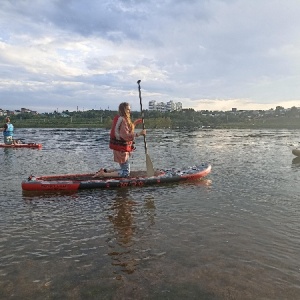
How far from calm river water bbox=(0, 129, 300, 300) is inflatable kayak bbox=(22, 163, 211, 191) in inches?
13.3

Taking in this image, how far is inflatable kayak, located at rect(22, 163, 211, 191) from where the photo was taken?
12.8 metres

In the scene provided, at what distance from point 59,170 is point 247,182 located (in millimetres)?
10296

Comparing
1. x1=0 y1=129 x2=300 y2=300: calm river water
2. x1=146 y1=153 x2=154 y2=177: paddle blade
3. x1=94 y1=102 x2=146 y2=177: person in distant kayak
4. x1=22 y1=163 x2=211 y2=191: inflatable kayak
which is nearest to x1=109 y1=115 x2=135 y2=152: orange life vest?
x1=94 y1=102 x2=146 y2=177: person in distant kayak

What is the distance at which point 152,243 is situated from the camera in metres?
7.77

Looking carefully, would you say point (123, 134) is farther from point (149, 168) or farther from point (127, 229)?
point (127, 229)

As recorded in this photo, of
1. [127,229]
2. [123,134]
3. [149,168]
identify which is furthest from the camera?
[149,168]

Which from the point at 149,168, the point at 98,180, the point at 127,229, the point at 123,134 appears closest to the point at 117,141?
the point at 123,134

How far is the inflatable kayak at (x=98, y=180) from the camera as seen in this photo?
502 inches

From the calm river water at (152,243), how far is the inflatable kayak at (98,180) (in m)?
0.34

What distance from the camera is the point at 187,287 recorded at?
574 cm

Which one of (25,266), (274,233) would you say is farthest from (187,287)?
(274,233)

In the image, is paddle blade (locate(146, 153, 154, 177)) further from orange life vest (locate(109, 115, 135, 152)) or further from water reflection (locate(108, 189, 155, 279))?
water reflection (locate(108, 189, 155, 279))

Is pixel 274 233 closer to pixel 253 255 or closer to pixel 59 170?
pixel 253 255

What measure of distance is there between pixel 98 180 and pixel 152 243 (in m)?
6.19
